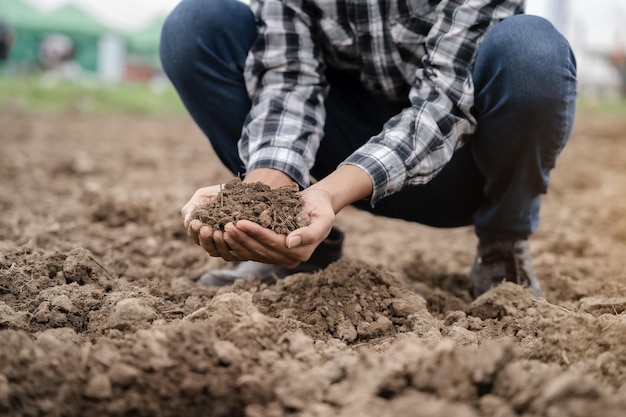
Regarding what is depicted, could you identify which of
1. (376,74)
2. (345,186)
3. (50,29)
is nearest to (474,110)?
(376,74)

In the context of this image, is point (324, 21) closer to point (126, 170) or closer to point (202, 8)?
point (202, 8)

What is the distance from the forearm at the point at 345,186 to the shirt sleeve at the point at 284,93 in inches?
7.0

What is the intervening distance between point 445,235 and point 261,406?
2.13m

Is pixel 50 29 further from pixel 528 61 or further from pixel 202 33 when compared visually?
pixel 528 61

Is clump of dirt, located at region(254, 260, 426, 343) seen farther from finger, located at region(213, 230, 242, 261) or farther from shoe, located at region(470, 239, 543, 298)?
shoe, located at region(470, 239, 543, 298)

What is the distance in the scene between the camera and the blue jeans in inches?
65.6

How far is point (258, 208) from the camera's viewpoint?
1.40 m

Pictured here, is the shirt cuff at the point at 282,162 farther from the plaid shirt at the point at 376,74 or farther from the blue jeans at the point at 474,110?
the blue jeans at the point at 474,110

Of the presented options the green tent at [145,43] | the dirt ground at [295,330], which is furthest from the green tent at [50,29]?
the dirt ground at [295,330]

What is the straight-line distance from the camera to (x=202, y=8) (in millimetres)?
1930

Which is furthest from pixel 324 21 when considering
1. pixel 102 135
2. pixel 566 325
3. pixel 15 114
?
pixel 15 114

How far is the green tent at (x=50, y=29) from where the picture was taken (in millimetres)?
17328

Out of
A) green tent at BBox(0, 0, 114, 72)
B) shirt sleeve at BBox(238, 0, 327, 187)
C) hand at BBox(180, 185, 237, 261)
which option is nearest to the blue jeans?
shirt sleeve at BBox(238, 0, 327, 187)

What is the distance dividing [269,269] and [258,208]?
0.58 m
